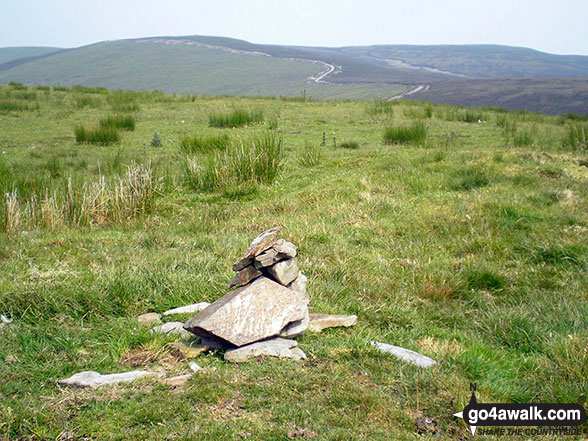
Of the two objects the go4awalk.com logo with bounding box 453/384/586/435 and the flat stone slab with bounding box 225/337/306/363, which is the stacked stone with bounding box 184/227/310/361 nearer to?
the flat stone slab with bounding box 225/337/306/363

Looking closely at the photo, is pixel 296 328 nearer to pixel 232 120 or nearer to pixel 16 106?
pixel 232 120

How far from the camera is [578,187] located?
8469mm

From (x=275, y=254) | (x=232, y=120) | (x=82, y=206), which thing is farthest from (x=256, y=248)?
(x=232, y=120)

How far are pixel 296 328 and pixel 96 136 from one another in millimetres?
12323

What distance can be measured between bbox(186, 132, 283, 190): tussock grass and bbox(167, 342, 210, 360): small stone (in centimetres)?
584

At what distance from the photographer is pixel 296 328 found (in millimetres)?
3943

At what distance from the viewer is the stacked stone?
12.1 feet

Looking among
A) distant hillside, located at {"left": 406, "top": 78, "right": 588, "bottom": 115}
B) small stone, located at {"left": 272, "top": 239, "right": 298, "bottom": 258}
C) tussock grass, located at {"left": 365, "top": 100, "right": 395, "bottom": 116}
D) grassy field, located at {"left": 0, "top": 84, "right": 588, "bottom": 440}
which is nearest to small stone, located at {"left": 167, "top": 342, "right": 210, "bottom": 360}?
grassy field, located at {"left": 0, "top": 84, "right": 588, "bottom": 440}

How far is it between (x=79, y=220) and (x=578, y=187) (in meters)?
8.10

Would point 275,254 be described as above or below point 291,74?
below

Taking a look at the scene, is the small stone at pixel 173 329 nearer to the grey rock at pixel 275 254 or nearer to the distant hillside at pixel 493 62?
the grey rock at pixel 275 254

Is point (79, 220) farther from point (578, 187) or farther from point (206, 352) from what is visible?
point (578, 187)

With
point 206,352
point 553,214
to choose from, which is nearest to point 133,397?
point 206,352

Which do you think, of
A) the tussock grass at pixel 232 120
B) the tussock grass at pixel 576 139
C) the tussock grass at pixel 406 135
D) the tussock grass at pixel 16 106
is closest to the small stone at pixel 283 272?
the tussock grass at pixel 406 135
